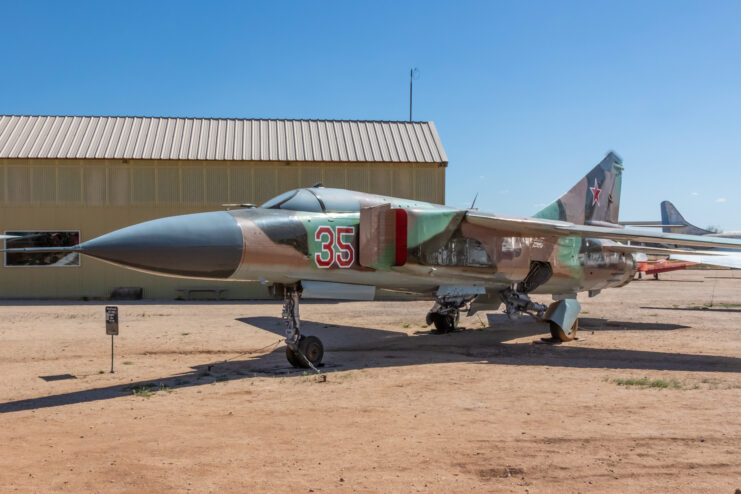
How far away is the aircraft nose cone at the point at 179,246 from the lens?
7727 millimetres

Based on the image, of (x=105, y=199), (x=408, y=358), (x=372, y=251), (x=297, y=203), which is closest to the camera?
(x=297, y=203)

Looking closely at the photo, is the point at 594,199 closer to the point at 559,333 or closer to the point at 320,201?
the point at 559,333

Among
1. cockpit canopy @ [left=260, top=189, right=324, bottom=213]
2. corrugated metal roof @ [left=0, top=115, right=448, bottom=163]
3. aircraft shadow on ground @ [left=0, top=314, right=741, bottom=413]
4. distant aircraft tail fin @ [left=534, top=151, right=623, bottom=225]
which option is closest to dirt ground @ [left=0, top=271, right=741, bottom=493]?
aircraft shadow on ground @ [left=0, top=314, right=741, bottom=413]

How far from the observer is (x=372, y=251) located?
10.1 m

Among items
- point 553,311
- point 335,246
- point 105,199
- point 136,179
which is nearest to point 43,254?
point 105,199

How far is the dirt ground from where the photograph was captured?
4.91 meters

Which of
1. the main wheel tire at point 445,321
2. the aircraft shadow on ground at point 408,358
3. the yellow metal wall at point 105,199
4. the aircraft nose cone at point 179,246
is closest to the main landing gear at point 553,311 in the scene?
the aircraft shadow on ground at point 408,358

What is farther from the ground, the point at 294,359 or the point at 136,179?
the point at 136,179

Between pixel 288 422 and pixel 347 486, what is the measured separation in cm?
203

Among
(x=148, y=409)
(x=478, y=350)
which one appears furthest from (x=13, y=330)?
(x=478, y=350)

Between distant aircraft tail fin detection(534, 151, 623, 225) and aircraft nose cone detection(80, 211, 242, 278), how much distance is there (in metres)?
8.72

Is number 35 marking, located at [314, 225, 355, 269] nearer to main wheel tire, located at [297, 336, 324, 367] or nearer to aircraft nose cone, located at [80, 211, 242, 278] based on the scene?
main wheel tire, located at [297, 336, 324, 367]

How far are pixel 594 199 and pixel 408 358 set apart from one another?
7726 mm

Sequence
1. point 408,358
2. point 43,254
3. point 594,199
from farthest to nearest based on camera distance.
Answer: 1. point 43,254
2. point 594,199
3. point 408,358
